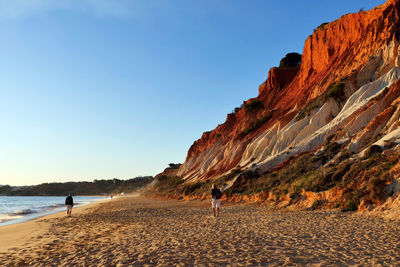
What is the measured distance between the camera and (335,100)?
106 feet

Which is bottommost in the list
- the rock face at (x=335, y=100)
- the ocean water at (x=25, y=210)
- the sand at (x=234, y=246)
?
the ocean water at (x=25, y=210)

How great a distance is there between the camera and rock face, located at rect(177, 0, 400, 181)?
2445 centimetres

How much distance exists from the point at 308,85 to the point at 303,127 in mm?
13690

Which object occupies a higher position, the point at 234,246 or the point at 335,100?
the point at 335,100

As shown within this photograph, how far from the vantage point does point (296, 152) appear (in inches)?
1109

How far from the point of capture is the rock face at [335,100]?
80.2 feet

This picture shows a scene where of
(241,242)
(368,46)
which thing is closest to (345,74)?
(368,46)

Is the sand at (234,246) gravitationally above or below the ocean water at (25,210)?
above

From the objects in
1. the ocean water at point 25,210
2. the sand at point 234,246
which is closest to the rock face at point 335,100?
the sand at point 234,246

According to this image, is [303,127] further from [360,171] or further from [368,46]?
[360,171]

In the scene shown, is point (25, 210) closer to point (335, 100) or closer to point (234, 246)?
point (234, 246)

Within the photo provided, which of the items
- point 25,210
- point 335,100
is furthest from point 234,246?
point 25,210

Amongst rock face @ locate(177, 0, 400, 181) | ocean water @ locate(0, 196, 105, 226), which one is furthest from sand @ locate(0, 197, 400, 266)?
Result: ocean water @ locate(0, 196, 105, 226)

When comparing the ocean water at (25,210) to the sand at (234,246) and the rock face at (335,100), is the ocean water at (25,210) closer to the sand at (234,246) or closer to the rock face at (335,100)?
the sand at (234,246)
